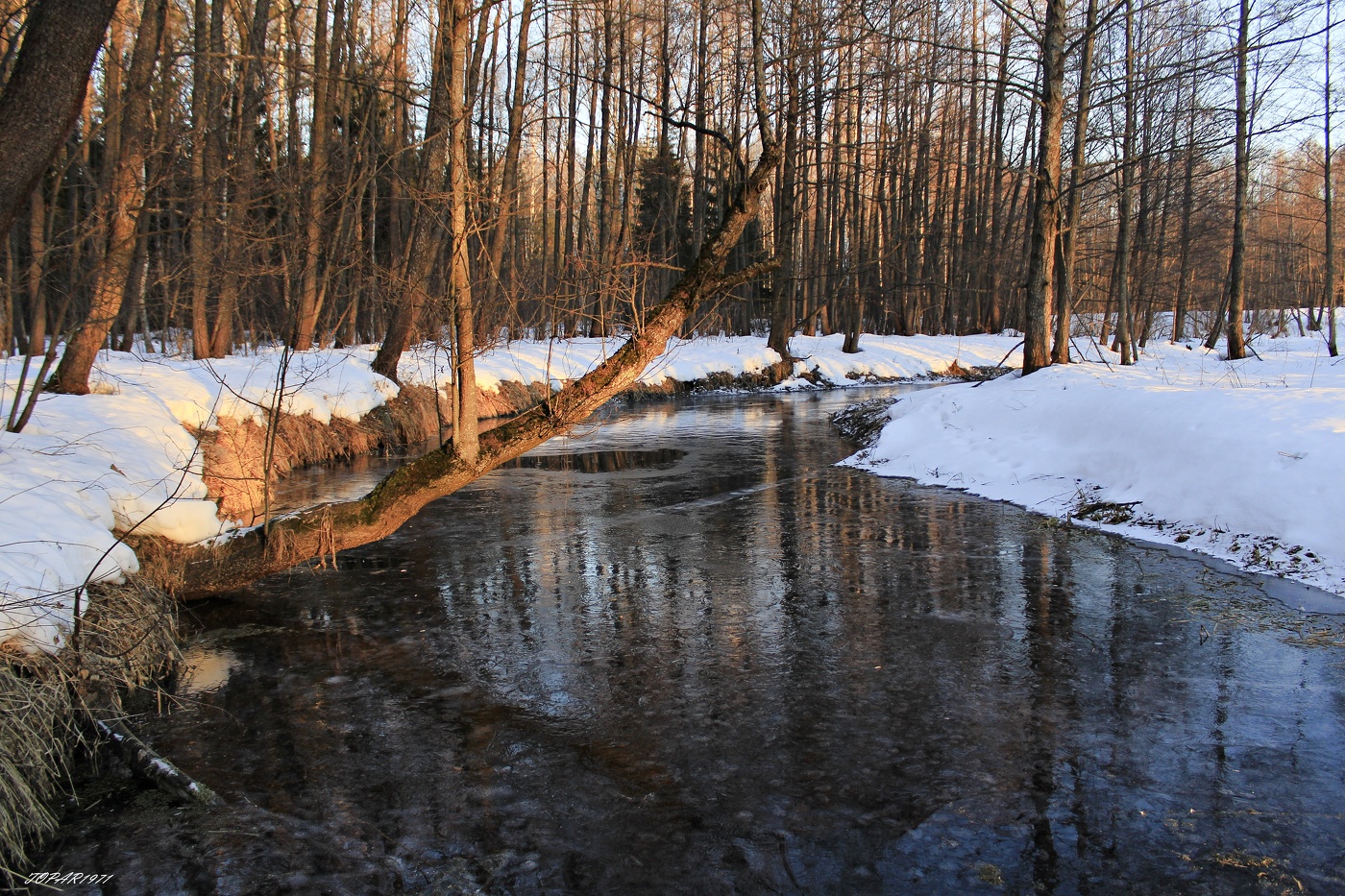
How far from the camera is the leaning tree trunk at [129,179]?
29.5ft

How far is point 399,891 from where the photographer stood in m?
3.59

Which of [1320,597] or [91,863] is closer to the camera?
[91,863]

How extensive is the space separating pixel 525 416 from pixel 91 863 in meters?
4.46

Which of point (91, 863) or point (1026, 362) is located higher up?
point (1026, 362)

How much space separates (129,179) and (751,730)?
9050 mm

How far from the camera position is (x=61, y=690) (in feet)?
15.4

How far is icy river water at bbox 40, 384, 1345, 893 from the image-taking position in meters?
3.73

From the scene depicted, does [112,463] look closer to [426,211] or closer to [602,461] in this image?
[426,211]

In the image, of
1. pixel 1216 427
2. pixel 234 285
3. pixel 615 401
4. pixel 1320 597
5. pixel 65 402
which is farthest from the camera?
pixel 615 401

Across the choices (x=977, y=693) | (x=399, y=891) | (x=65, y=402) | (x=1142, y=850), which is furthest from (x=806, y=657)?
(x=65, y=402)

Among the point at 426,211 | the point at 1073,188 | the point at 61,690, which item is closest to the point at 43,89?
the point at 61,690

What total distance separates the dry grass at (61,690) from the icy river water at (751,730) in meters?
0.22

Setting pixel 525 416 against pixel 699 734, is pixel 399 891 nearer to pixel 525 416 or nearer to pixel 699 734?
pixel 699 734

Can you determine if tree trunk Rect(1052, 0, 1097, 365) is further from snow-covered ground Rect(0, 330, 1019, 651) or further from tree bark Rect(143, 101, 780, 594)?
tree bark Rect(143, 101, 780, 594)
